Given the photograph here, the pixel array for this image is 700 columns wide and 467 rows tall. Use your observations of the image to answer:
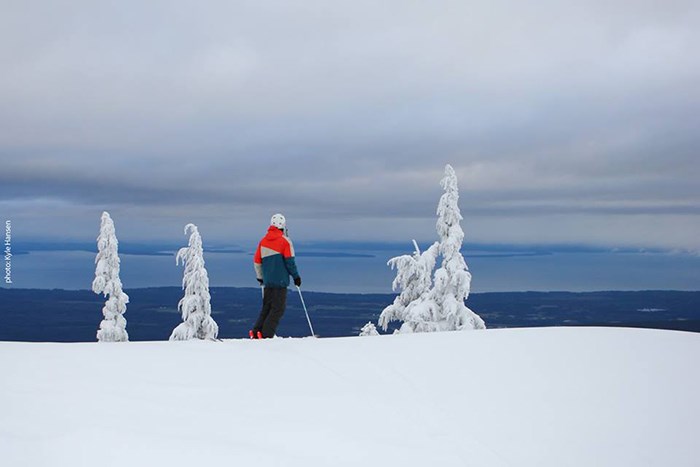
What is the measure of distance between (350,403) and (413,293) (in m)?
18.0

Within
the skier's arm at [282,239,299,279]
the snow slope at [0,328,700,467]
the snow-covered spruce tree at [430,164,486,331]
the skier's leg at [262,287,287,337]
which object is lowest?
the snow slope at [0,328,700,467]

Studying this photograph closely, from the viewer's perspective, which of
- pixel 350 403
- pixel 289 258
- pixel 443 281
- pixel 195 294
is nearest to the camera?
pixel 350 403

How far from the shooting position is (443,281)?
2467 cm

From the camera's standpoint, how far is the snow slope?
6395 mm

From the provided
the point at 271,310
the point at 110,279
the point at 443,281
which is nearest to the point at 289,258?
the point at 271,310

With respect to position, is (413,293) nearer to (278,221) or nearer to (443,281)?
(443,281)

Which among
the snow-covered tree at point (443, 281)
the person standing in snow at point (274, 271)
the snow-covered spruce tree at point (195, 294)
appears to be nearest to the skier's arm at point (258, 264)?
the person standing in snow at point (274, 271)

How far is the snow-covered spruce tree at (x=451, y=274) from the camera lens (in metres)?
24.6

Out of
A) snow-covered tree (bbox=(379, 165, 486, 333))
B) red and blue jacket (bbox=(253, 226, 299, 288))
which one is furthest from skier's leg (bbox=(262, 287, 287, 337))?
snow-covered tree (bbox=(379, 165, 486, 333))

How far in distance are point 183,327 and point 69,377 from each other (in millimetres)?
21789

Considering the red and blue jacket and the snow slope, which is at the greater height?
the red and blue jacket

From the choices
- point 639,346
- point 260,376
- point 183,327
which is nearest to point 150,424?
point 260,376

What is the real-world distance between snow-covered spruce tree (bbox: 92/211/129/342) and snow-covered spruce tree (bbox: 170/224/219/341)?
3197 millimetres

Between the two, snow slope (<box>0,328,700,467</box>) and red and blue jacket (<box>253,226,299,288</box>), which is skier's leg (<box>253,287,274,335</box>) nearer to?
red and blue jacket (<box>253,226,299,288</box>)
